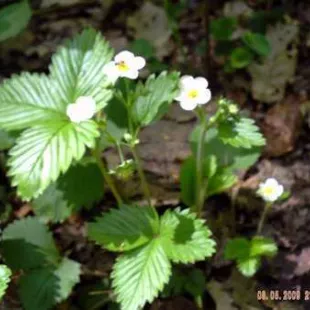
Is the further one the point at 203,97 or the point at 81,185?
the point at 81,185

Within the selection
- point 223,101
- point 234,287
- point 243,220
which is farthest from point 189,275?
point 223,101

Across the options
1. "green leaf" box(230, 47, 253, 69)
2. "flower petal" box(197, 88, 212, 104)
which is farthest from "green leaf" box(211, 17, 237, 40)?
"flower petal" box(197, 88, 212, 104)

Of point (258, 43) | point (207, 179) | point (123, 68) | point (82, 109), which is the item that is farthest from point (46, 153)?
point (258, 43)

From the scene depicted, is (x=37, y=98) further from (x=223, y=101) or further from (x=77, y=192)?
(x=223, y=101)

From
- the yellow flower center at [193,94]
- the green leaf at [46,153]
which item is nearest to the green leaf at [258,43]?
the yellow flower center at [193,94]

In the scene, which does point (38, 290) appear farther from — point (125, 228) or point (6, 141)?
point (6, 141)
